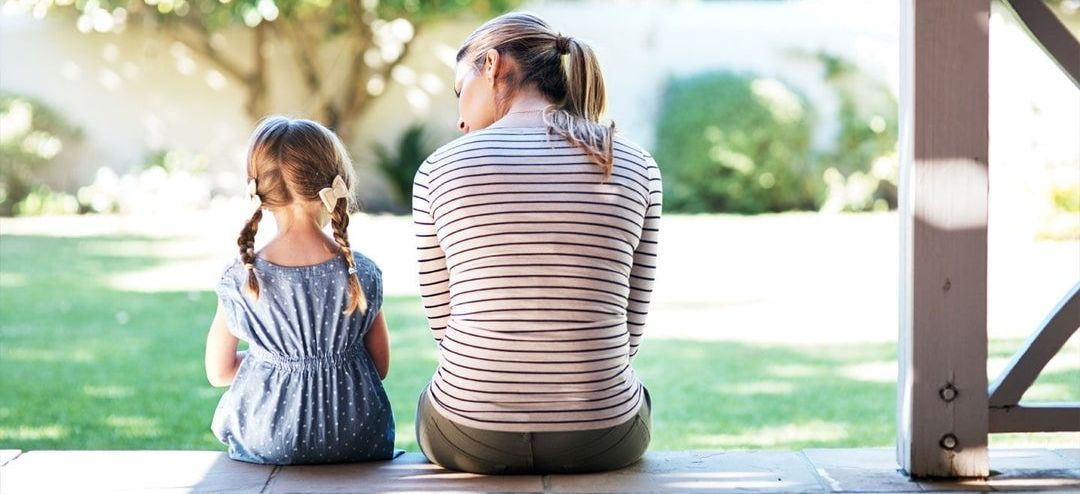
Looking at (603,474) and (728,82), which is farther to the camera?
(728,82)

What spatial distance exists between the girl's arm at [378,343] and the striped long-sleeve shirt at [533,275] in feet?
1.08

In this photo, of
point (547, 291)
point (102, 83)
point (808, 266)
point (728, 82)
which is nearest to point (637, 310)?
point (547, 291)

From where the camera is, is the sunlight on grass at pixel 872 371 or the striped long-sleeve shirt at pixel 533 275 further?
the sunlight on grass at pixel 872 371

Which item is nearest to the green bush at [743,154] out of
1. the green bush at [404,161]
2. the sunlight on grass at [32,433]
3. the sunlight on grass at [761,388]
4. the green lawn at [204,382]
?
the green bush at [404,161]

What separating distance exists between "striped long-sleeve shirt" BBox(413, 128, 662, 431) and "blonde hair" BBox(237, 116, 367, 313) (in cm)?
27

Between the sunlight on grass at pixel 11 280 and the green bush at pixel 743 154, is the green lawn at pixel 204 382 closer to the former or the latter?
the sunlight on grass at pixel 11 280

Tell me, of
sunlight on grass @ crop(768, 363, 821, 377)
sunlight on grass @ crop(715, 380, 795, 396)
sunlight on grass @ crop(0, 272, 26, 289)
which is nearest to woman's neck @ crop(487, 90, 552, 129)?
sunlight on grass @ crop(715, 380, 795, 396)

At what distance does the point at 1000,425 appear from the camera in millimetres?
2777

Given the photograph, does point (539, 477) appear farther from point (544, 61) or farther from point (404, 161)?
point (404, 161)

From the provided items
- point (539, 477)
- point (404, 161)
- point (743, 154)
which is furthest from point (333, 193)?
point (404, 161)

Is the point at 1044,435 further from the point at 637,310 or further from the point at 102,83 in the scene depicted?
the point at 102,83

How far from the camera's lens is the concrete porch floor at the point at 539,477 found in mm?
2723

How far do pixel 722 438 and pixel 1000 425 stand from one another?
1790mm

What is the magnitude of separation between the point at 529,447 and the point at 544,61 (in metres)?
0.81
